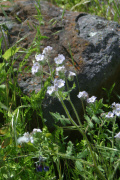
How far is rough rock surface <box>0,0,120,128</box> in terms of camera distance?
2312mm

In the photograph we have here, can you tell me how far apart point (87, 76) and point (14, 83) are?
2.06ft

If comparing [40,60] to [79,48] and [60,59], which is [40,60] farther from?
[79,48]

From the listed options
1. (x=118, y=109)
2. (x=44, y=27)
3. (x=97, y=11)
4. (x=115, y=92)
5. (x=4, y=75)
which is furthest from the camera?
(x=97, y=11)

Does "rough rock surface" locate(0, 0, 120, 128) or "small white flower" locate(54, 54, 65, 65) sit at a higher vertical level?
"rough rock surface" locate(0, 0, 120, 128)

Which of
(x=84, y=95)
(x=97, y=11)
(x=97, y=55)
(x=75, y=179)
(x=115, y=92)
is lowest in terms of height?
(x=75, y=179)

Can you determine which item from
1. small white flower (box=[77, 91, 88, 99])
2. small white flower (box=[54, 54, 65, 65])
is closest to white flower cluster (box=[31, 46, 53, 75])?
small white flower (box=[54, 54, 65, 65])

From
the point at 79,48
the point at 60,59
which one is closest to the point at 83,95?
the point at 60,59

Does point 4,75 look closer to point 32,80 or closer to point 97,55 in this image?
point 32,80

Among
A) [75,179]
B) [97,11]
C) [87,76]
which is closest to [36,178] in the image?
[75,179]

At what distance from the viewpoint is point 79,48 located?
98.7 inches

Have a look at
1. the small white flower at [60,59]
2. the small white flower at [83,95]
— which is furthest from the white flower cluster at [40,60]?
the small white flower at [83,95]

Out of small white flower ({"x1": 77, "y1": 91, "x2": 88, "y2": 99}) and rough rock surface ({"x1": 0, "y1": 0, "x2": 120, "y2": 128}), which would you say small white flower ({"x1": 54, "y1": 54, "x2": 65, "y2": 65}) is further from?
rough rock surface ({"x1": 0, "y1": 0, "x2": 120, "y2": 128})

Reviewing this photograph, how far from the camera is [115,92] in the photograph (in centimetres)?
251

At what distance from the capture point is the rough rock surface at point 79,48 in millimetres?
2312
